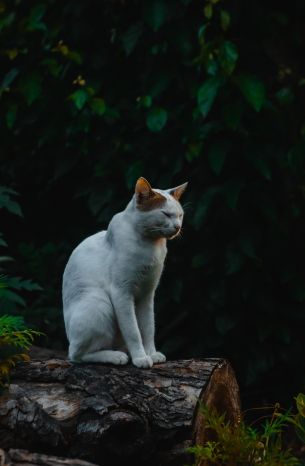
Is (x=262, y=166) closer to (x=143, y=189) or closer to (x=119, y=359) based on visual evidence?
(x=143, y=189)

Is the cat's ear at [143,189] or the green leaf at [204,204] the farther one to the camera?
the green leaf at [204,204]

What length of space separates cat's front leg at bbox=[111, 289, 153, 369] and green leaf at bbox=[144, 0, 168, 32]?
7.32 feet

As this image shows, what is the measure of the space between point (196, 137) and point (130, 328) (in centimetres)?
203

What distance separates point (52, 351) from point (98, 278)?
5.83 ft

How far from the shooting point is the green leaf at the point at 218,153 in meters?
5.54

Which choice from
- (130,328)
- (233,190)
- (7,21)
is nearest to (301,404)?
(130,328)

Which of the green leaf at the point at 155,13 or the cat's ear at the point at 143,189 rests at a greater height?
the green leaf at the point at 155,13

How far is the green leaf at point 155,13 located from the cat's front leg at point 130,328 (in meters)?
2.23

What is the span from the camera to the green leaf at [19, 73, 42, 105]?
5.91m

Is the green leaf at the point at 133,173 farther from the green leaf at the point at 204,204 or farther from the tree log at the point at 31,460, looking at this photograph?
the tree log at the point at 31,460

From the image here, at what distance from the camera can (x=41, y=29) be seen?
6.02 metres

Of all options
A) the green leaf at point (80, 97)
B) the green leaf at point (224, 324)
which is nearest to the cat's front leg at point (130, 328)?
the green leaf at point (224, 324)

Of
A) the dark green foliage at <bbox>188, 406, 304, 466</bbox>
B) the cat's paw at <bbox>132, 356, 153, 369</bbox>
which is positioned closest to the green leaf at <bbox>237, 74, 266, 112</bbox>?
the cat's paw at <bbox>132, 356, 153, 369</bbox>

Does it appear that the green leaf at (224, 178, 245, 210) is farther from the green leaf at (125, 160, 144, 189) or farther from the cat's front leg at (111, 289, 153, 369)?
the cat's front leg at (111, 289, 153, 369)
